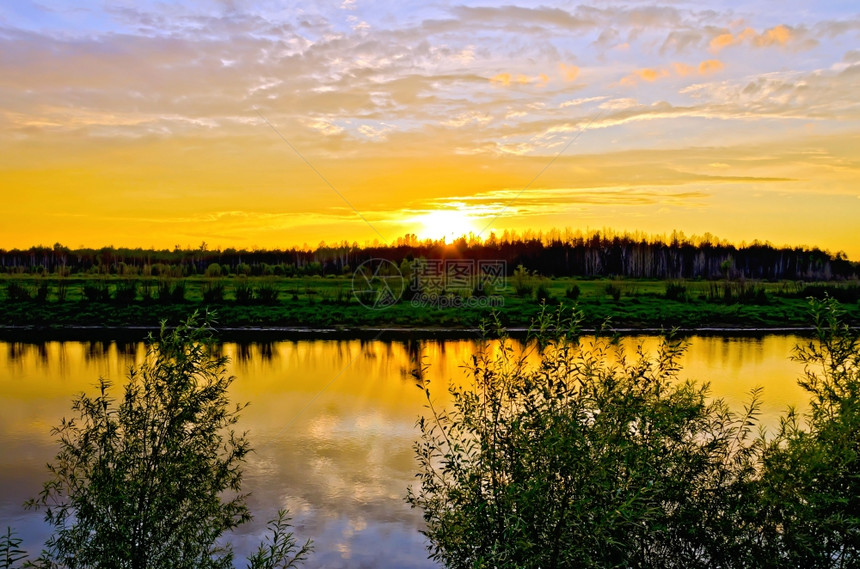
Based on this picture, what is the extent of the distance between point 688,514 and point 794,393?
708 inches

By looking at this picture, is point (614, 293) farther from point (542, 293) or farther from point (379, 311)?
point (379, 311)

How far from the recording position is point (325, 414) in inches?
888

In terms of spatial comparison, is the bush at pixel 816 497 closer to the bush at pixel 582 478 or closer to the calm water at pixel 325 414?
the bush at pixel 582 478

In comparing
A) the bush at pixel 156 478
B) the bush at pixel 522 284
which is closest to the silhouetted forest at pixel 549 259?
the bush at pixel 522 284

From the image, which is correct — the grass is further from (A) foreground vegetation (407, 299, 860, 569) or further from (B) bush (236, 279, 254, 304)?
(A) foreground vegetation (407, 299, 860, 569)

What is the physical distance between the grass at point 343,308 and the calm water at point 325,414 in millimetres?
6261

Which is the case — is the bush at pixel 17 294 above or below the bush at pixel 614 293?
below

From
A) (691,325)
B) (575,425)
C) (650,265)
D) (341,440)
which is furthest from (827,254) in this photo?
(575,425)

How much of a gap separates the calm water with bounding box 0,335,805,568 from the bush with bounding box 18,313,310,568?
322 centimetres

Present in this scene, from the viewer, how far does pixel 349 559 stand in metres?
12.3

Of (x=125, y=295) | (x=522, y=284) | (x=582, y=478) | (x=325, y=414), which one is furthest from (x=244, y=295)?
(x=582, y=478)

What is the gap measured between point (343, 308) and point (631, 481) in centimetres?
4060

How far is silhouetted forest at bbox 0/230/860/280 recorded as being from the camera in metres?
84.1

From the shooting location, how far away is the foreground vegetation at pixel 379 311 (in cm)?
4481
